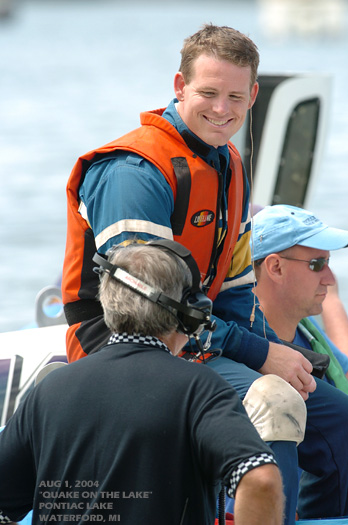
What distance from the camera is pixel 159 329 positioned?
2.16 m

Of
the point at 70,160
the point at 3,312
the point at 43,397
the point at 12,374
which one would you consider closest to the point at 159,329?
the point at 43,397

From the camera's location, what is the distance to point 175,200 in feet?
9.38

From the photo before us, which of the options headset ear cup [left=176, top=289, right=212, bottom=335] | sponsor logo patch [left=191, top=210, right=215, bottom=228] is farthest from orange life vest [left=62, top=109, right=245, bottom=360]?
headset ear cup [left=176, top=289, right=212, bottom=335]

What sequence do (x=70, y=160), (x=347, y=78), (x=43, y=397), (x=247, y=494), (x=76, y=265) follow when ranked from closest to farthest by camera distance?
(x=247, y=494)
(x=43, y=397)
(x=76, y=265)
(x=70, y=160)
(x=347, y=78)

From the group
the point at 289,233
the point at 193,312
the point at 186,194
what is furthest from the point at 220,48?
the point at 193,312

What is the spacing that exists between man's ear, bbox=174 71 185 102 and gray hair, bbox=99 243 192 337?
3.06 feet

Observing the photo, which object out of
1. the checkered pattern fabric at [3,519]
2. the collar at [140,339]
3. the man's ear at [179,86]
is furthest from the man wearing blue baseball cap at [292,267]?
the checkered pattern fabric at [3,519]

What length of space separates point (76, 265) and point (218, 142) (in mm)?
614

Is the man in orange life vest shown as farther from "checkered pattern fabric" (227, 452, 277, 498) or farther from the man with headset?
"checkered pattern fabric" (227, 452, 277, 498)

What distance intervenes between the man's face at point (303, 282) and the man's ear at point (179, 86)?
0.73m

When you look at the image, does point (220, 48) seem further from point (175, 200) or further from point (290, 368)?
point (290, 368)

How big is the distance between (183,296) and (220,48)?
3.22 ft

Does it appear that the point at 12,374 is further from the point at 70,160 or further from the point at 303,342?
the point at 70,160

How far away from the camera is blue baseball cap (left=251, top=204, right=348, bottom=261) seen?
3.29 metres
